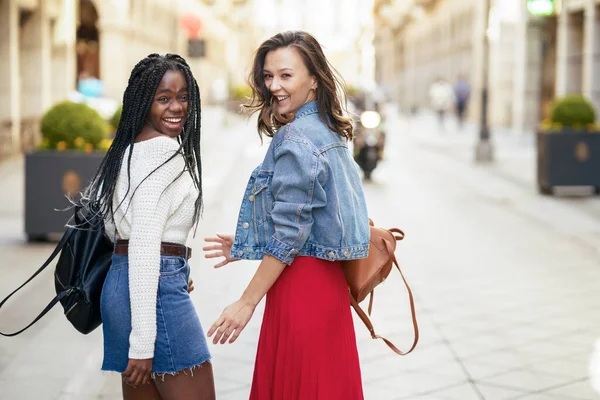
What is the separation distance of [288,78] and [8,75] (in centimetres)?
1675

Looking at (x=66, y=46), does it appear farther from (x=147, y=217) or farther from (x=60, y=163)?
(x=147, y=217)

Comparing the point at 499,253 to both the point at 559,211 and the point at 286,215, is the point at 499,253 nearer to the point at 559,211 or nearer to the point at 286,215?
the point at 559,211

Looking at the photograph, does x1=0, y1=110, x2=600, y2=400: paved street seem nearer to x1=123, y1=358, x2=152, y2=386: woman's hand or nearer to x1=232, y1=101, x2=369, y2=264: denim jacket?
x1=232, y1=101, x2=369, y2=264: denim jacket

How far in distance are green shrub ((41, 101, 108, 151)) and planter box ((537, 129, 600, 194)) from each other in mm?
6766

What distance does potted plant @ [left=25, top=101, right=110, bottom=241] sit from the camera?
9.57 m

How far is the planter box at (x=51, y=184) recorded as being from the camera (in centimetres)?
955

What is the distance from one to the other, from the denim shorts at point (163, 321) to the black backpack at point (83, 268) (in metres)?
0.07

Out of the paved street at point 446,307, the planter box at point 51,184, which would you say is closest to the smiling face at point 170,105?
the paved street at point 446,307

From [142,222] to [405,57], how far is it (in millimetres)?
67986

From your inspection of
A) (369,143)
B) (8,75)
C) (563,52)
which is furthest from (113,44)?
(369,143)

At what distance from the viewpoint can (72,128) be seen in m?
9.97

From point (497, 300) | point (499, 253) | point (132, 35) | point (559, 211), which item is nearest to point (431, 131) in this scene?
point (132, 35)

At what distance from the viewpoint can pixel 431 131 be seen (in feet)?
114

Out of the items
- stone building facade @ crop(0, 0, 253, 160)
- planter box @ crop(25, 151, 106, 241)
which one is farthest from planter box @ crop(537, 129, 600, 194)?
stone building facade @ crop(0, 0, 253, 160)
